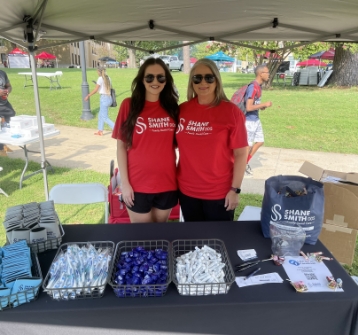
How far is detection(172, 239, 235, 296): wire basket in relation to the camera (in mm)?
1322

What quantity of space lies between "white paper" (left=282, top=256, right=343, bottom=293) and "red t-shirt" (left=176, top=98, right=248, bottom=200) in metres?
0.63

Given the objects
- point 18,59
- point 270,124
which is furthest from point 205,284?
point 18,59

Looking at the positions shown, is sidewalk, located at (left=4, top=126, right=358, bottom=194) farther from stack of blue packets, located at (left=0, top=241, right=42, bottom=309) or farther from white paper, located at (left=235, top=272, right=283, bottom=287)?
stack of blue packets, located at (left=0, top=241, right=42, bottom=309)

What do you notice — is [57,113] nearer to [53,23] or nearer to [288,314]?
[53,23]

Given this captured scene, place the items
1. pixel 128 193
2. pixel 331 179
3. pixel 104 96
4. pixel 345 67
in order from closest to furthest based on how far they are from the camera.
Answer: pixel 128 193, pixel 331 179, pixel 104 96, pixel 345 67

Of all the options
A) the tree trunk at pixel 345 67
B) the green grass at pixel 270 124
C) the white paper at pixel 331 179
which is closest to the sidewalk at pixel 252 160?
the green grass at pixel 270 124

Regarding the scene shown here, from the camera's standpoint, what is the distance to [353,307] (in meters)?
1.35

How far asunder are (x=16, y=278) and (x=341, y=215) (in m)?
2.31

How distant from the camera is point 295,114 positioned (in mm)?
10055

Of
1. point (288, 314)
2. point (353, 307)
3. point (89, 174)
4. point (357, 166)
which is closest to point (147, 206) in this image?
point (288, 314)

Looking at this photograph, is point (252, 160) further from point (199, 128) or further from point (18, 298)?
point (18, 298)

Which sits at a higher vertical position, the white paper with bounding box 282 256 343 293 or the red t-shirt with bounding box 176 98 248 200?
the red t-shirt with bounding box 176 98 248 200

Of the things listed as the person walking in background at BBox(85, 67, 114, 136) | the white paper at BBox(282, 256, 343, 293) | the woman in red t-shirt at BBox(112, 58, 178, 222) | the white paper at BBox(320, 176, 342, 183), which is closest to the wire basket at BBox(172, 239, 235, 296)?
the white paper at BBox(282, 256, 343, 293)

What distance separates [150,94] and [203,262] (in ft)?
3.63
